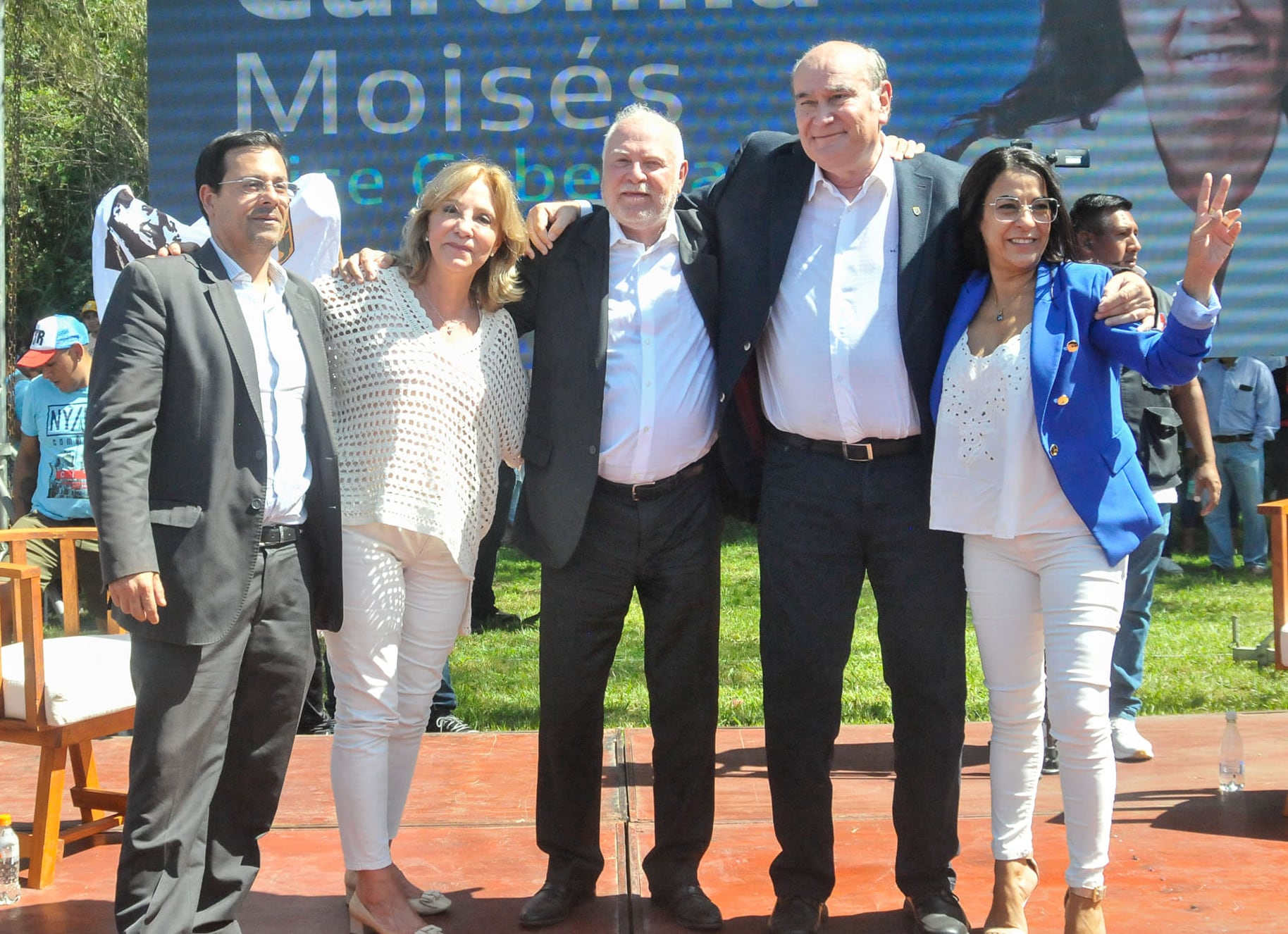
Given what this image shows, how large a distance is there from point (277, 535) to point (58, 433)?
14.7ft

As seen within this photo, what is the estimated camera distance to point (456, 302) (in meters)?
3.44

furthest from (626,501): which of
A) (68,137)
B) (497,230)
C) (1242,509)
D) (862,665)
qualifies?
(68,137)

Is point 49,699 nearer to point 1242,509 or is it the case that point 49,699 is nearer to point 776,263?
point 776,263

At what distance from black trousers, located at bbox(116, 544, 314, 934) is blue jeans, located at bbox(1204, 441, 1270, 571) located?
8.41 m

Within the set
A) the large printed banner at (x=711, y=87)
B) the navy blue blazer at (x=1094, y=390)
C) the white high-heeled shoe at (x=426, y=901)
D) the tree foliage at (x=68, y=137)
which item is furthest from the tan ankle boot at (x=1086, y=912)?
the tree foliage at (x=68, y=137)

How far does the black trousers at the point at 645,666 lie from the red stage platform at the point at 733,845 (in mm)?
216

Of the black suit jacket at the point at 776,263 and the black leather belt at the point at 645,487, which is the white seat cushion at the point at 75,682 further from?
the black suit jacket at the point at 776,263

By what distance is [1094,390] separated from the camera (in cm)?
315

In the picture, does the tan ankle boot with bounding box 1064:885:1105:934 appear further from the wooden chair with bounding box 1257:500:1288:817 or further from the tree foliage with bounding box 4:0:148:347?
the tree foliage with bounding box 4:0:148:347

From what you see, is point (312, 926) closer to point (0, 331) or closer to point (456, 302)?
point (456, 302)

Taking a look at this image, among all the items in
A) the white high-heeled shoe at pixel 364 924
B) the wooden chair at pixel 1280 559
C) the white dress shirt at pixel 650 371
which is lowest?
the white high-heeled shoe at pixel 364 924

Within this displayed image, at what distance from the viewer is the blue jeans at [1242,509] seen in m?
9.88

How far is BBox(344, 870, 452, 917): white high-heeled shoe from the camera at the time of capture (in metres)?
3.46

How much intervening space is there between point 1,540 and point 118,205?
1676 mm
